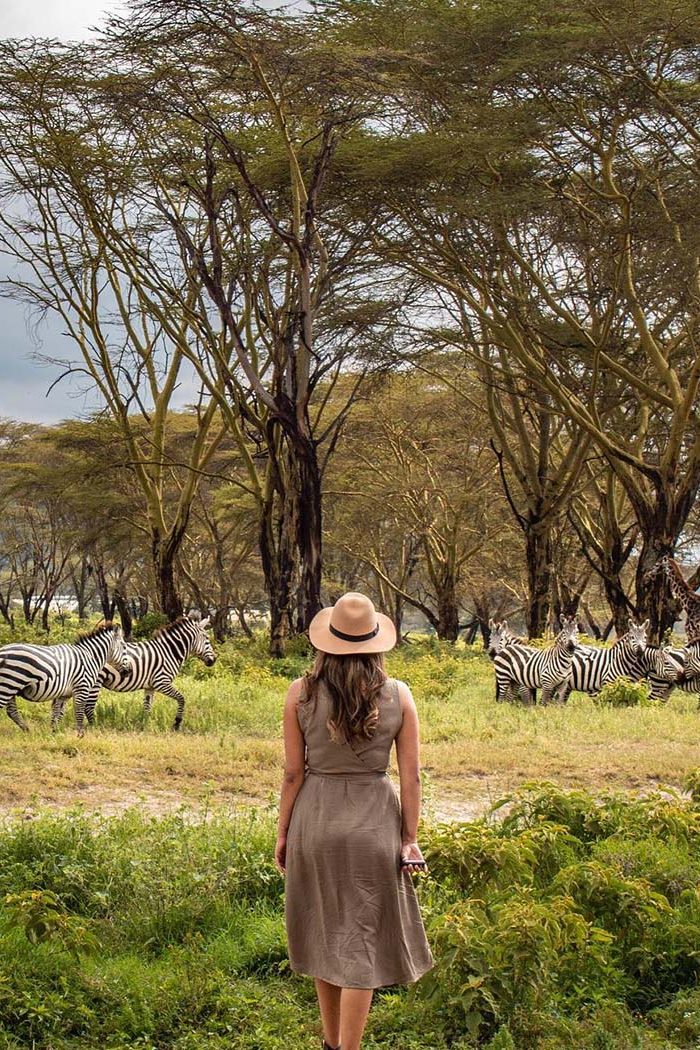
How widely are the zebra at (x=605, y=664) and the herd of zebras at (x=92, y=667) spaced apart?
173 inches

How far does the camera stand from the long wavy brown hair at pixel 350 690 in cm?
422

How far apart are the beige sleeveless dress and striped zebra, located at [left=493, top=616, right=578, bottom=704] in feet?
33.2

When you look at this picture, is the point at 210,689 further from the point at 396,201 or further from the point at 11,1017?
the point at 11,1017

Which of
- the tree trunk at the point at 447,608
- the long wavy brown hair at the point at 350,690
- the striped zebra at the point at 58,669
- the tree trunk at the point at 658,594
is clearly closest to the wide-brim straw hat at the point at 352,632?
the long wavy brown hair at the point at 350,690

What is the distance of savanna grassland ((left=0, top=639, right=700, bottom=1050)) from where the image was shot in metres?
4.89

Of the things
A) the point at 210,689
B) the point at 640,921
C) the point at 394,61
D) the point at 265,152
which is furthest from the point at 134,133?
the point at 640,921

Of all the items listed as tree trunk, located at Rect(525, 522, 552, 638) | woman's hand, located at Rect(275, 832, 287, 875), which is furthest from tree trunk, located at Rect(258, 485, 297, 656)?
woman's hand, located at Rect(275, 832, 287, 875)

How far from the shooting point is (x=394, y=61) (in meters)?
13.9

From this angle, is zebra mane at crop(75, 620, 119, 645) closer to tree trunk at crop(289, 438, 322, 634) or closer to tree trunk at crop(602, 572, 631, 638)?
tree trunk at crop(289, 438, 322, 634)

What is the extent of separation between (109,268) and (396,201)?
8.03 m

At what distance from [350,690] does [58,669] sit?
7559 mm

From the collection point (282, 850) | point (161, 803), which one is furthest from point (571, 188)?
point (282, 850)

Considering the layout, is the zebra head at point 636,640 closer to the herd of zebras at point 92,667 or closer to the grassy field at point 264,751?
the grassy field at point 264,751

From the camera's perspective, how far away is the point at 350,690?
167 inches
